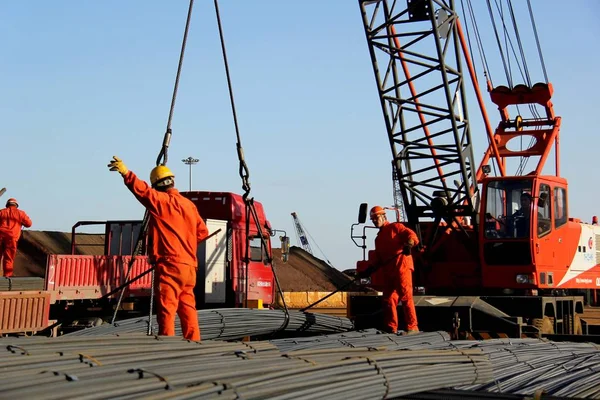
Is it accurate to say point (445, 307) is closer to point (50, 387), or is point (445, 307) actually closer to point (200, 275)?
point (200, 275)

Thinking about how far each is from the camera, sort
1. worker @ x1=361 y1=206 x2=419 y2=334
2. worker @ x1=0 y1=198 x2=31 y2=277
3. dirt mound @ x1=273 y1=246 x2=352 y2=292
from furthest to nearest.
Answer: dirt mound @ x1=273 y1=246 x2=352 y2=292
worker @ x1=0 y1=198 x2=31 y2=277
worker @ x1=361 y1=206 x2=419 y2=334

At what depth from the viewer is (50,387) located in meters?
4.57

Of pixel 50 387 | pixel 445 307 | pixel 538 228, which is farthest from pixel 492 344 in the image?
pixel 50 387

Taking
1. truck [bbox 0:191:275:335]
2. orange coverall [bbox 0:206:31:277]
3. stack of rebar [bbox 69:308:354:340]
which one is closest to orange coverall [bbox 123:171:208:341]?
stack of rebar [bbox 69:308:354:340]

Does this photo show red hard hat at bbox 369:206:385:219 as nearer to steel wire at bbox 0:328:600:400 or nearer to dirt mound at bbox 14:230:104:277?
steel wire at bbox 0:328:600:400

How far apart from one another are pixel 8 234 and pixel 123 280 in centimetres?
356

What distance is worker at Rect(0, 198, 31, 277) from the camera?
1694 centimetres

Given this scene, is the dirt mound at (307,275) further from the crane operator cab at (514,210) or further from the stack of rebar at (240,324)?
the stack of rebar at (240,324)

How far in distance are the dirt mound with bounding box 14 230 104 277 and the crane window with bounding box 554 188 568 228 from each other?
17024mm

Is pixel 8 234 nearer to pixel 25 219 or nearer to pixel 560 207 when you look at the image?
pixel 25 219

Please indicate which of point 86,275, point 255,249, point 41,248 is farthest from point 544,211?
point 41,248

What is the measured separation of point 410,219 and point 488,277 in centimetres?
208

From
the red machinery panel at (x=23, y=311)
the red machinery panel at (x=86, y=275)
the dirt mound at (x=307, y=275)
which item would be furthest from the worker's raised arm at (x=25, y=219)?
the dirt mound at (x=307, y=275)

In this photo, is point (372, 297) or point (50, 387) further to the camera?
point (372, 297)
